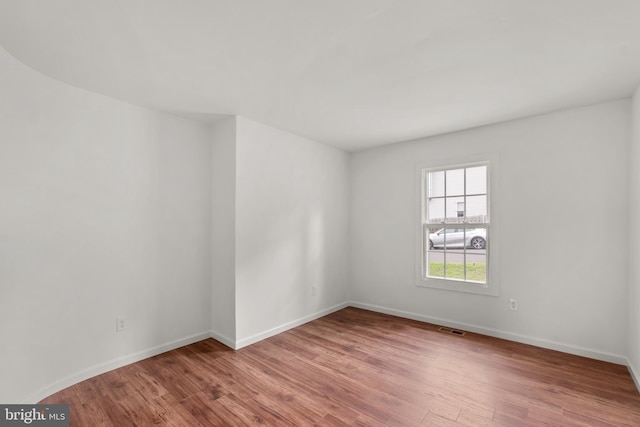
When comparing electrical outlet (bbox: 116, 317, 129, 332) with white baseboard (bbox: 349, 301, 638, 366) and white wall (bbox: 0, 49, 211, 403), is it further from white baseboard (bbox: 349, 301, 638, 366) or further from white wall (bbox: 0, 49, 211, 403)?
white baseboard (bbox: 349, 301, 638, 366)

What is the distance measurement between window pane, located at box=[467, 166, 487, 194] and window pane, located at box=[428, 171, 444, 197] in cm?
35

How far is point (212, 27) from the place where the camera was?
1813 mm

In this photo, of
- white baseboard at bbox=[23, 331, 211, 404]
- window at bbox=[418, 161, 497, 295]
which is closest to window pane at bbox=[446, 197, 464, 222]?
window at bbox=[418, 161, 497, 295]

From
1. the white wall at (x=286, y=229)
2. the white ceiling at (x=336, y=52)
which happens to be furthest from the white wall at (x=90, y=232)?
the white wall at (x=286, y=229)

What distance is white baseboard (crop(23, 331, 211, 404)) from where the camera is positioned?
2332 mm

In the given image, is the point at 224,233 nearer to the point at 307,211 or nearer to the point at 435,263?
the point at 307,211

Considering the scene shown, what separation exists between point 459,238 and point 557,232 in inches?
40.4

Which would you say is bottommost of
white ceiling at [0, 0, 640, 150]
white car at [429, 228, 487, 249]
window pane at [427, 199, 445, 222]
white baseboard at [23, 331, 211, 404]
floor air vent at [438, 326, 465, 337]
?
floor air vent at [438, 326, 465, 337]

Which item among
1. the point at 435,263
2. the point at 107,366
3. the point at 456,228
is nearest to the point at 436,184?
the point at 456,228

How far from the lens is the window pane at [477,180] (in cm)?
375

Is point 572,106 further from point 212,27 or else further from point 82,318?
point 82,318

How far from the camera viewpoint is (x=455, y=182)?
13.2 feet

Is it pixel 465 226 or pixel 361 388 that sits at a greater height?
pixel 465 226

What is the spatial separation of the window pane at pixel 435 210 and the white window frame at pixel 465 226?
78 millimetres
